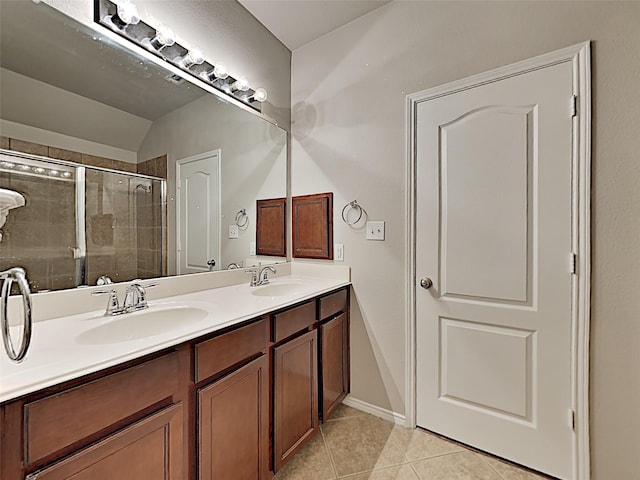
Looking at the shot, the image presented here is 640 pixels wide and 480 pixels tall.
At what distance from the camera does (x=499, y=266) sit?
159 cm

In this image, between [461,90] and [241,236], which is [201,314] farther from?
[461,90]

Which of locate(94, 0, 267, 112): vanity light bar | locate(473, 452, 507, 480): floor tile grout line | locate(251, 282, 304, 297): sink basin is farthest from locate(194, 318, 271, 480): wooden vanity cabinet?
locate(94, 0, 267, 112): vanity light bar

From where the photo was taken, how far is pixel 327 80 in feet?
7.14

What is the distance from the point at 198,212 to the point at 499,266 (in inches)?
66.3

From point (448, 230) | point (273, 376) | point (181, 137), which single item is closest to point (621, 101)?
point (448, 230)

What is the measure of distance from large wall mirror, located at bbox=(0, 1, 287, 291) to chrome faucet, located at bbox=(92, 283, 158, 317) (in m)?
0.11

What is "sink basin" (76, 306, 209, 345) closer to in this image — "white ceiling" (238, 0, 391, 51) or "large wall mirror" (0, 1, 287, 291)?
"large wall mirror" (0, 1, 287, 291)

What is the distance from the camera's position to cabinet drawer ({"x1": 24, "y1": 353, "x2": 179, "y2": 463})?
70cm

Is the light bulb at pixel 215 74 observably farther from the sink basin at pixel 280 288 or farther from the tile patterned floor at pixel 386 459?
the tile patterned floor at pixel 386 459

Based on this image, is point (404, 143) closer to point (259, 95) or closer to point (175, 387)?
point (259, 95)

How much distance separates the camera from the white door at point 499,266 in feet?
4.73

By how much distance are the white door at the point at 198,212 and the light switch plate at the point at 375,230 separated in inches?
37.6

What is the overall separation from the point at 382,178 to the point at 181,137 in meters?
1.20

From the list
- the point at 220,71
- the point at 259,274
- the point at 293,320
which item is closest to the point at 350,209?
the point at 259,274
